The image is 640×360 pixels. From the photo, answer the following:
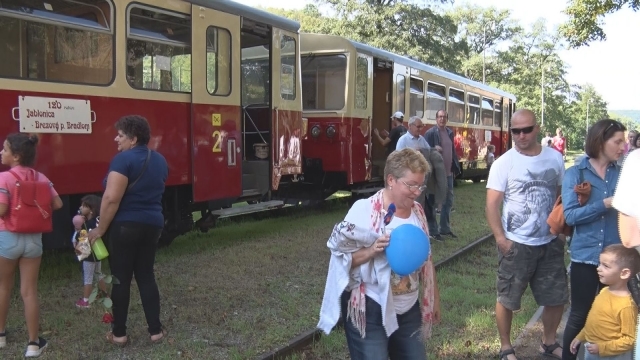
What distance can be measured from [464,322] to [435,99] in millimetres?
9833

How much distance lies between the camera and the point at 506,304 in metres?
3.98

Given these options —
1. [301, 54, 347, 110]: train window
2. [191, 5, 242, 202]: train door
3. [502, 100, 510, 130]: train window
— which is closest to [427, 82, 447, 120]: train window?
[301, 54, 347, 110]: train window

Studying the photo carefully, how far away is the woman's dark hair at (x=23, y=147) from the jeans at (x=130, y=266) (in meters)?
0.73

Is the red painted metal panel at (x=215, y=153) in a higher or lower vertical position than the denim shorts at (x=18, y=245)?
higher

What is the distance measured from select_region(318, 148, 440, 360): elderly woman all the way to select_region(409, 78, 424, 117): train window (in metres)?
10.1

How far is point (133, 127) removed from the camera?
13.4 ft

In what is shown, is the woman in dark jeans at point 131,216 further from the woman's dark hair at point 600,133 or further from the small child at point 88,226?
the woman's dark hair at point 600,133

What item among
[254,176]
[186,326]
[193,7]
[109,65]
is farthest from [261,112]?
[186,326]

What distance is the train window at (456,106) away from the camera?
15.2 metres

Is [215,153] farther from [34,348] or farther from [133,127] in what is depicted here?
[34,348]

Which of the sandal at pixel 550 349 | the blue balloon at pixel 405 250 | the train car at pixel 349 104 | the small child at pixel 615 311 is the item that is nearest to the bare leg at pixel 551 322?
the sandal at pixel 550 349

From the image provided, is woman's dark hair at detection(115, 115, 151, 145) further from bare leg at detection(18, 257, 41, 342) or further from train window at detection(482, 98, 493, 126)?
train window at detection(482, 98, 493, 126)

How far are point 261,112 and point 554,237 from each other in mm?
5713

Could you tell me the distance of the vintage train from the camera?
534 cm
